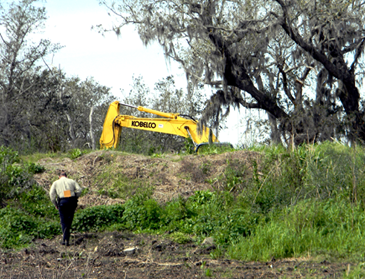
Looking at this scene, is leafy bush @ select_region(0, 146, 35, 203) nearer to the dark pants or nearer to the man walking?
the man walking

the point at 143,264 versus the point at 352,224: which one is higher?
the point at 352,224

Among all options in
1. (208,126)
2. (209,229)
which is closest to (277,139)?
(208,126)

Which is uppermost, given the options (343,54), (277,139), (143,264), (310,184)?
(343,54)

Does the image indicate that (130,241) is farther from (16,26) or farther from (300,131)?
(16,26)

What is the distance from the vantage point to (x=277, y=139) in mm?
18484

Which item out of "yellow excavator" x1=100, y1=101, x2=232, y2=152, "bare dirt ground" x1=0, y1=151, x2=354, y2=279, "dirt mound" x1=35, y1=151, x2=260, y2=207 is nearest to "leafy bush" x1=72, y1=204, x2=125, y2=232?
"bare dirt ground" x1=0, y1=151, x2=354, y2=279

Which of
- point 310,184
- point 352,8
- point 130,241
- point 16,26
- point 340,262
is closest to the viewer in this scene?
point 340,262

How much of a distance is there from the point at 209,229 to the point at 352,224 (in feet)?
9.78

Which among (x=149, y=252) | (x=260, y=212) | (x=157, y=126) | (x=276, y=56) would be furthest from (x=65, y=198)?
(x=276, y=56)

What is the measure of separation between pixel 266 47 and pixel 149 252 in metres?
11.8

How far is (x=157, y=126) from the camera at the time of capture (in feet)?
59.5

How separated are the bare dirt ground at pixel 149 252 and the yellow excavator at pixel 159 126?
256 cm

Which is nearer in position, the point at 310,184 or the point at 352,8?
the point at 310,184

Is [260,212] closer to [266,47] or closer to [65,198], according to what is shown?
[65,198]
